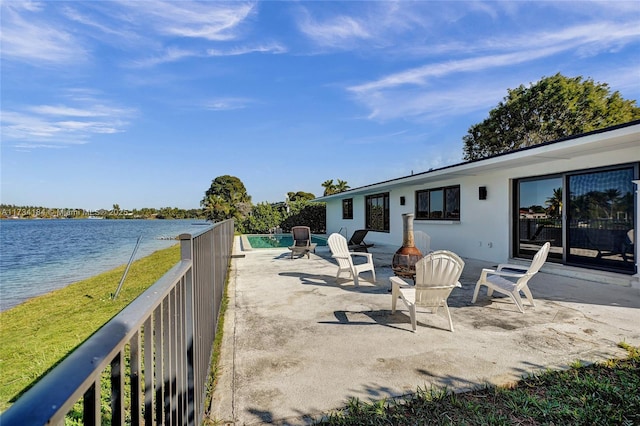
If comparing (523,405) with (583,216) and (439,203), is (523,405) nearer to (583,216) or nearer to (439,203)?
(583,216)

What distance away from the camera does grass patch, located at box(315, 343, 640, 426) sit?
2375mm

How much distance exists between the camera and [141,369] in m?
1.49

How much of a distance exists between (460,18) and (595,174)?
650cm

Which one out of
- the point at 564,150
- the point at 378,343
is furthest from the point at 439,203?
the point at 378,343

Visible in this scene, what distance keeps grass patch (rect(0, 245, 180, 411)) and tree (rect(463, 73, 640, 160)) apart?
71.2 ft

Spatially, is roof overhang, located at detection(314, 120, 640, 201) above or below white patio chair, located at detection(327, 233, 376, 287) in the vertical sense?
above

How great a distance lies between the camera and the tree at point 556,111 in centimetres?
1914

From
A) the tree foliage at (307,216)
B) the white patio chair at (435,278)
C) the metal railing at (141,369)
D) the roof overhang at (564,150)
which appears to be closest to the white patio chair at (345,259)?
the white patio chair at (435,278)

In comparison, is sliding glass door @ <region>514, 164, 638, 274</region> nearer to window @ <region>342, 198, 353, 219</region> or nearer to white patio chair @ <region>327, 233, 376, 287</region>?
white patio chair @ <region>327, 233, 376, 287</region>

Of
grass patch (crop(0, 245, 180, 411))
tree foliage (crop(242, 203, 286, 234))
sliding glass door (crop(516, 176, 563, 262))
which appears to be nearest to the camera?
grass patch (crop(0, 245, 180, 411))

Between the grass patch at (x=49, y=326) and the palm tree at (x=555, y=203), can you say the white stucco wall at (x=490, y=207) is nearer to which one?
the palm tree at (x=555, y=203)

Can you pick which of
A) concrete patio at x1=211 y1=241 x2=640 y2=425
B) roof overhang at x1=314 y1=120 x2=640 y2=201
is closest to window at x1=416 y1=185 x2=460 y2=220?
roof overhang at x1=314 y1=120 x2=640 y2=201

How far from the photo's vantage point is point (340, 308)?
498 cm

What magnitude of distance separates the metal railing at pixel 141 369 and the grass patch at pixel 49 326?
1.88m
